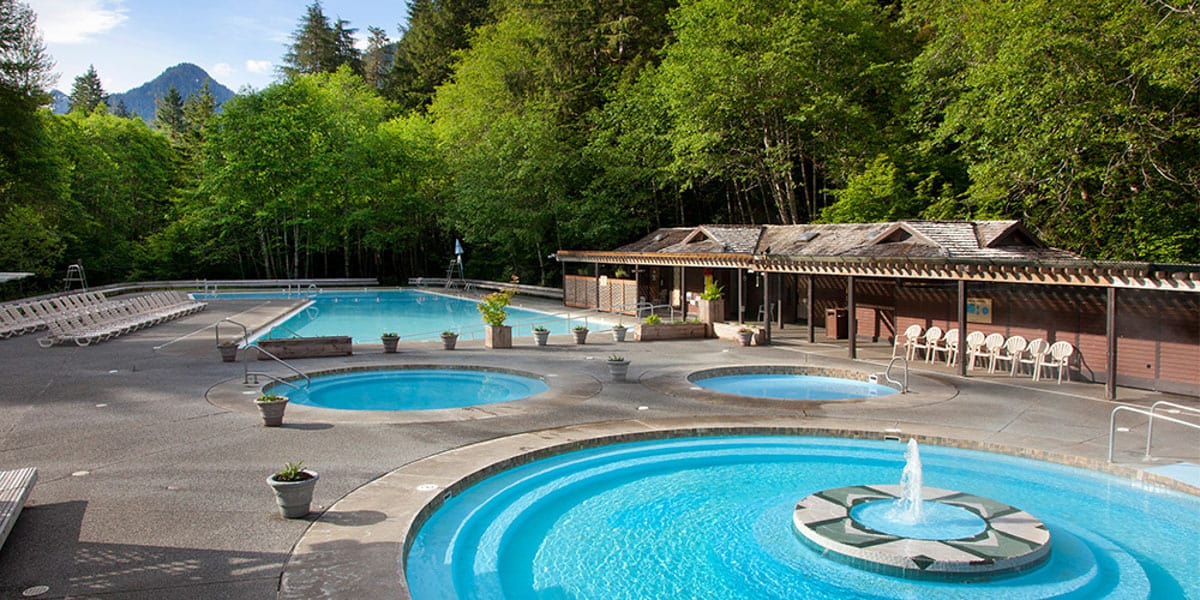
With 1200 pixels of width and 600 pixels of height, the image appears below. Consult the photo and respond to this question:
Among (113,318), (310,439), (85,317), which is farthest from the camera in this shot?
(113,318)

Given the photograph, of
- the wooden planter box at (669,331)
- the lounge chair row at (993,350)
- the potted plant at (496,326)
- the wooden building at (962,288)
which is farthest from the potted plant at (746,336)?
the potted plant at (496,326)

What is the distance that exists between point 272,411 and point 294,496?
4.24 metres

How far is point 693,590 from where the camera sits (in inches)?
258

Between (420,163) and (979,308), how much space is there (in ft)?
111

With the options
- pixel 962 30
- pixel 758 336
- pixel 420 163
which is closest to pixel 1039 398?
pixel 758 336

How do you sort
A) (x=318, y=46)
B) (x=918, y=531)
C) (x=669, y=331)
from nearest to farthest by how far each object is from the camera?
(x=918, y=531) → (x=669, y=331) → (x=318, y=46)

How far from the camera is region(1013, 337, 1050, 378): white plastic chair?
14.8 m

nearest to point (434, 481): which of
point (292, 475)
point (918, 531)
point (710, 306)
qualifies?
point (292, 475)

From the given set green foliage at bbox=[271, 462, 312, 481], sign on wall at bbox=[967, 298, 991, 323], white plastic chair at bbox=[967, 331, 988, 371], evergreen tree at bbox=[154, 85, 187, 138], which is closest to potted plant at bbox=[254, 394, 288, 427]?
green foliage at bbox=[271, 462, 312, 481]

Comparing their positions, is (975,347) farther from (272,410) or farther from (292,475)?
(292,475)

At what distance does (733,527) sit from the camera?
26.1 ft

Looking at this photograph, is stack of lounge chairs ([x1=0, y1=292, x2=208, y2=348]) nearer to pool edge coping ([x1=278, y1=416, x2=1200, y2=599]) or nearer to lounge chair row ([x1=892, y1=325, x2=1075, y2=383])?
pool edge coping ([x1=278, y1=416, x2=1200, y2=599])

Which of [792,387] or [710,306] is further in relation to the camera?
[710,306]

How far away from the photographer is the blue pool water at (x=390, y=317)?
25.2 meters
